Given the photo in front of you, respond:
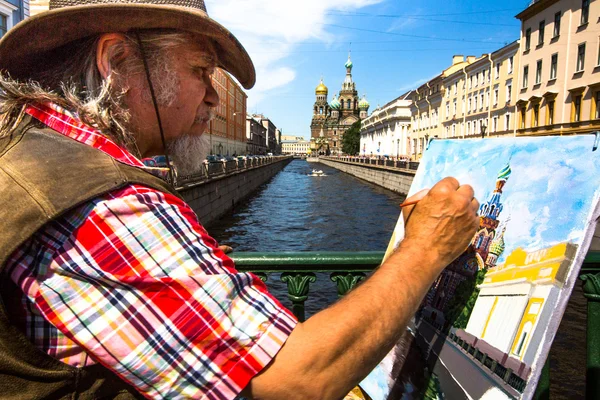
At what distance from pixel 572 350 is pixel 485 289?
8.01m

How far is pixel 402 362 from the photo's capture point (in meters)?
1.64

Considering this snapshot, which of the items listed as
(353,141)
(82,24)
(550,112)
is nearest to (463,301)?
(82,24)

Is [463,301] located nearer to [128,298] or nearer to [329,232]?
[128,298]

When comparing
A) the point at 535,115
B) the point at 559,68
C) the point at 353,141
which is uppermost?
the point at 559,68

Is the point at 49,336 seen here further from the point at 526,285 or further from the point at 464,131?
the point at 464,131

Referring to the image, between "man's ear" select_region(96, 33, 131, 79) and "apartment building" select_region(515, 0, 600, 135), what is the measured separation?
25.6 meters

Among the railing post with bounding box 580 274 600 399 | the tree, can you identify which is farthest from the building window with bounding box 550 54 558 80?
the tree

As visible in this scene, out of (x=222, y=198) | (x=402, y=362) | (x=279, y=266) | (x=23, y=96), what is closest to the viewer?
(x=23, y=96)

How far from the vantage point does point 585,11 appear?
23531mm

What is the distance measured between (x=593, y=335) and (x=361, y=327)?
1504 mm

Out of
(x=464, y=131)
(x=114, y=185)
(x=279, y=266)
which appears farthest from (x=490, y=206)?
(x=464, y=131)

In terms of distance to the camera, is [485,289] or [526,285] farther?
[485,289]

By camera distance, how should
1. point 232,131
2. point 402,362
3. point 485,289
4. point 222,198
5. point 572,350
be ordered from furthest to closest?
point 232,131, point 222,198, point 572,350, point 402,362, point 485,289

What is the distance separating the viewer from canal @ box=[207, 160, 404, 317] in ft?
48.2
